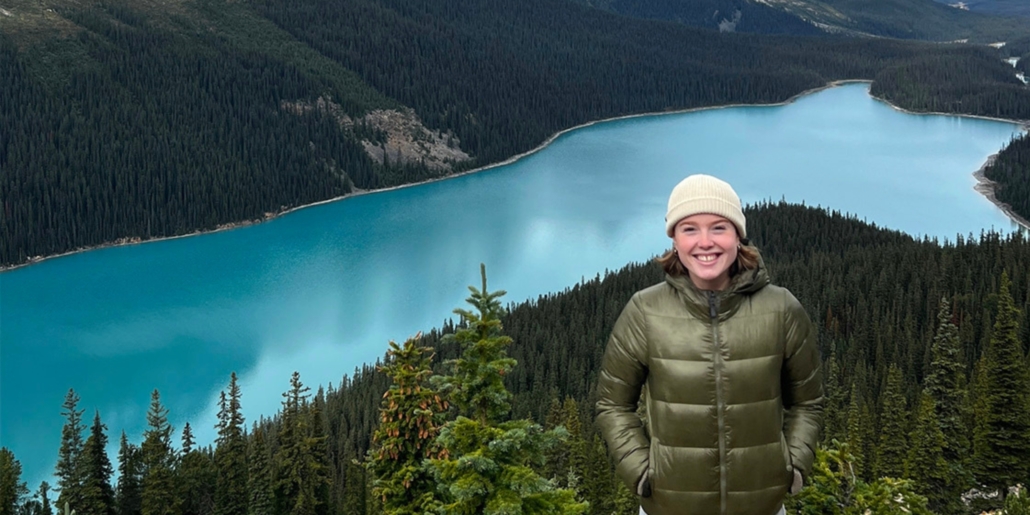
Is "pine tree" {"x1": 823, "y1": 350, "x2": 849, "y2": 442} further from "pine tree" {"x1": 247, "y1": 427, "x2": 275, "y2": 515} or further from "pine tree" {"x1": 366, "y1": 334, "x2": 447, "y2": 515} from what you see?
"pine tree" {"x1": 247, "y1": 427, "x2": 275, "y2": 515}

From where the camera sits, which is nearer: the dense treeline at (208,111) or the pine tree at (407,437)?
the pine tree at (407,437)

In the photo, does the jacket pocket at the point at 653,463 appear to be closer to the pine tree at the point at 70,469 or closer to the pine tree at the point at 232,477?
the pine tree at the point at 232,477

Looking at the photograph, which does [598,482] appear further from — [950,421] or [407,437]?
[407,437]

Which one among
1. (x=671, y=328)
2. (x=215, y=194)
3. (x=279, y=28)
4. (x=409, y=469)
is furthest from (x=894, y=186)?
(x=671, y=328)

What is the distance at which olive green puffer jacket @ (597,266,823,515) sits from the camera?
680cm

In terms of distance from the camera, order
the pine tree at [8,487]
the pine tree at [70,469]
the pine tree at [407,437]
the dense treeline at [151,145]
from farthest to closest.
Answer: the dense treeline at [151,145]
the pine tree at [8,487]
the pine tree at [70,469]
the pine tree at [407,437]

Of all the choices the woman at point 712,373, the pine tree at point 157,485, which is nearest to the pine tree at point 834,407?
the pine tree at point 157,485

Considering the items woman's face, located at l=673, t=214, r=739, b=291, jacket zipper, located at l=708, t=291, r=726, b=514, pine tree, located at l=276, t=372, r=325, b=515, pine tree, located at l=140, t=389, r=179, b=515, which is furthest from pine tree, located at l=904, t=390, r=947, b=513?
pine tree, located at l=140, t=389, r=179, b=515

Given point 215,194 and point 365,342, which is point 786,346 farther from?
point 215,194

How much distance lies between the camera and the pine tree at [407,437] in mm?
17422

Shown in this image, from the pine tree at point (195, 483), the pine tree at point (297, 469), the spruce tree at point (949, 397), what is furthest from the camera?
the pine tree at point (195, 483)

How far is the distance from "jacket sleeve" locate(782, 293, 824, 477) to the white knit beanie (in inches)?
28.8

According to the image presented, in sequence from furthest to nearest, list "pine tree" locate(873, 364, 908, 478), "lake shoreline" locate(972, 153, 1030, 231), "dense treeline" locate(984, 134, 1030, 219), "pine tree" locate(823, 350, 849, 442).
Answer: "dense treeline" locate(984, 134, 1030, 219), "lake shoreline" locate(972, 153, 1030, 231), "pine tree" locate(823, 350, 849, 442), "pine tree" locate(873, 364, 908, 478)

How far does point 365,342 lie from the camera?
74.4 m
